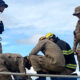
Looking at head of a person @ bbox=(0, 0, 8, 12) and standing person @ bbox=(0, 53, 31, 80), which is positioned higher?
head of a person @ bbox=(0, 0, 8, 12)

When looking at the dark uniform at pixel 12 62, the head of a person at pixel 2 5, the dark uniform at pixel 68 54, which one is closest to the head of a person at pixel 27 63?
the dark uniform at pixel 12 62

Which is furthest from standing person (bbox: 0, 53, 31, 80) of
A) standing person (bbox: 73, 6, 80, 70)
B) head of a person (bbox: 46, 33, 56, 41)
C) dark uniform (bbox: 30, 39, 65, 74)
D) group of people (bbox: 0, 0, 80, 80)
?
standing person (bbox: 73, 6, 80, 70)

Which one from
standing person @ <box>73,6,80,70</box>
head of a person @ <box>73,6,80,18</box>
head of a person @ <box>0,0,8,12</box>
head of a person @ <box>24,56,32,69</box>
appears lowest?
head of a person @ <box>24,56,32,69</box>

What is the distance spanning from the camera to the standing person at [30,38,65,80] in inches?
243

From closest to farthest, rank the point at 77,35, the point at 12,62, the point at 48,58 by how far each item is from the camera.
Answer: the point at 12,62 → the point at 48,58 → the point at 77,35

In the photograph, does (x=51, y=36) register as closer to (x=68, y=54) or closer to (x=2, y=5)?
(x=68, y=54)

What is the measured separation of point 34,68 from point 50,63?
15.3 inches

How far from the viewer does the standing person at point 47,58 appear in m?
6.16

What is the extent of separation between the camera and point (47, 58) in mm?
6320

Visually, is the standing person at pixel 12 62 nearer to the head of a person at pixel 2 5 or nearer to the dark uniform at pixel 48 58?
the dark uniform at pixel 48 58

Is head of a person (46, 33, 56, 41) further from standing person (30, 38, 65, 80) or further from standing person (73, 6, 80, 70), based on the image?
standing person (73, 6, 80, 70)

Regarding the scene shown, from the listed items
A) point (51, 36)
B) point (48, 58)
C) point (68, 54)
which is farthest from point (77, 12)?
point (48, 58)

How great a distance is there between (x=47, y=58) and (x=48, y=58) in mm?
33

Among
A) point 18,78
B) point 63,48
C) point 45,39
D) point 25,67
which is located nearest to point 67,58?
point 63,48
